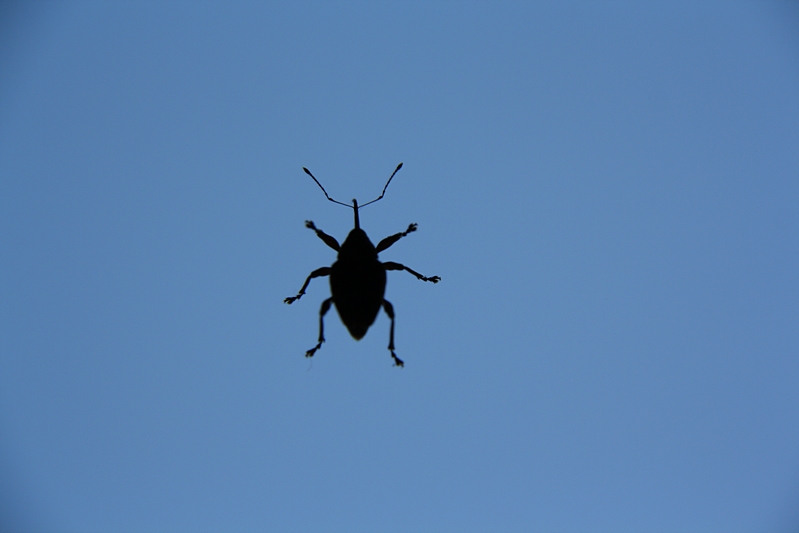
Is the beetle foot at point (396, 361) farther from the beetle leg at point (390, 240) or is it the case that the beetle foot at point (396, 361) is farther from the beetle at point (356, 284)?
the beetle leg at point (390, 240)

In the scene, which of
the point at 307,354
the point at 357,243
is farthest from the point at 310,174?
the point at 307,354

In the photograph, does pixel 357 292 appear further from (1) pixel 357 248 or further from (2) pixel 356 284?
(1) pixel 357 248

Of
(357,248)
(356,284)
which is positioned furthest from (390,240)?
(356,284)

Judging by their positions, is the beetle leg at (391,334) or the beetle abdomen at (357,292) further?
the beetle leg at (391,334)

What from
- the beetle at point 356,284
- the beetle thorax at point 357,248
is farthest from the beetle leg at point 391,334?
the beetle thorax at point 357,248

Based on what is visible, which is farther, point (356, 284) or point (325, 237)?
point (325, 237)

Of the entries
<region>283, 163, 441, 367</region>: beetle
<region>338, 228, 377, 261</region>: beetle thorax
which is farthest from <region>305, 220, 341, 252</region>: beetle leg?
<region>338, 228, 377, 261</region>: beetle thorax

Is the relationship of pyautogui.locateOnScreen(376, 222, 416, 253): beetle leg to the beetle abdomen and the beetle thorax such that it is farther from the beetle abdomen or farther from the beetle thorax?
the beetle abdomen
